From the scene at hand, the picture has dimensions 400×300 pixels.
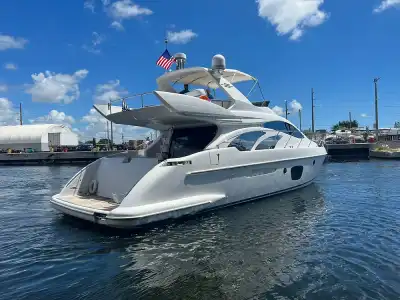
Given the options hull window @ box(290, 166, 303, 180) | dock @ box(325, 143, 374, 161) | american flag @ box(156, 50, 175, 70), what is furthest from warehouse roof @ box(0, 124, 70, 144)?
hull window @ box(290, 166, 303, 180)

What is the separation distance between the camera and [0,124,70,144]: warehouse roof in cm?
6444

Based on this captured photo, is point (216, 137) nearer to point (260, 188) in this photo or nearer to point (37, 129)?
point (260, 188)

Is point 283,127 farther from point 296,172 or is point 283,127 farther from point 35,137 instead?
point 35,137

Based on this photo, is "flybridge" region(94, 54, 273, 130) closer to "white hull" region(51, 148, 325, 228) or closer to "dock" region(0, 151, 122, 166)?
"white hull" region(51, 148, 325, 228)

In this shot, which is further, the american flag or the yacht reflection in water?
the american flag

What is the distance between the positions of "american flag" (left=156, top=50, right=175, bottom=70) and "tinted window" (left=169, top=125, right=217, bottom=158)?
118 inches

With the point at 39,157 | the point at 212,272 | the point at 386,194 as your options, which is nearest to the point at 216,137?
the point at 212,272

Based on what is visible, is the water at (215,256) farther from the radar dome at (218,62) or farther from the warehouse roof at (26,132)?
the warehouse roof at (26,132)

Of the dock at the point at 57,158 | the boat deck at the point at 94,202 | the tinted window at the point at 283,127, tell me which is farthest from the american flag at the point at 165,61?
the dock at the point at 57,158

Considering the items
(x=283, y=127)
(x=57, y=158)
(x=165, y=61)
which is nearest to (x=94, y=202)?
(x=165, y=61)

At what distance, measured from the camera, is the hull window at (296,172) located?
477 inches

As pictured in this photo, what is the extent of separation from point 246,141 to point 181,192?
3.10 m

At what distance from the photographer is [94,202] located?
878cm

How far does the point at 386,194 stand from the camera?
1208 centimetres
